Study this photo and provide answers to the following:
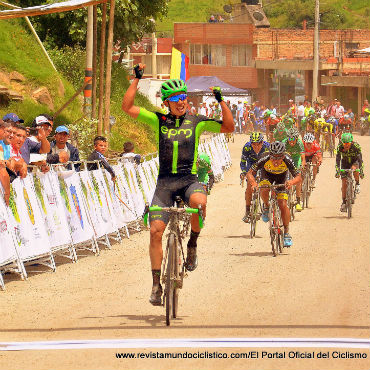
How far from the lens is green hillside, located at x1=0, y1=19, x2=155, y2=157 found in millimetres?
27781

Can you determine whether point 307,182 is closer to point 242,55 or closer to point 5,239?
point 5,239

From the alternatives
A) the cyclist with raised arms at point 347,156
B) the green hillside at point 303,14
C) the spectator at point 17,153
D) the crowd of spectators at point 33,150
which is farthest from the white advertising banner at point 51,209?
the green hillside at point 303,14

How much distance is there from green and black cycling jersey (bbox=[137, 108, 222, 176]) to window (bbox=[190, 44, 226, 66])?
3365 inches

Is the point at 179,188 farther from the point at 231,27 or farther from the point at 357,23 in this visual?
the point at 357,23

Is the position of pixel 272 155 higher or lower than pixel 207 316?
higher

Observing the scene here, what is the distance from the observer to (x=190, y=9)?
162000 millimetres

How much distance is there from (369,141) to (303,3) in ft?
286

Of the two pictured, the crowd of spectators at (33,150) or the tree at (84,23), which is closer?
the crowd of spectators at (33,150)

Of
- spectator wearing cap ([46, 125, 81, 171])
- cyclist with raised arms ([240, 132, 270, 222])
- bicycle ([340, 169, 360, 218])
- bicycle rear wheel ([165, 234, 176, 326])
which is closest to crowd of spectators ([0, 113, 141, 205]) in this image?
spectator wearing cap ([46, 125, 81, 171])

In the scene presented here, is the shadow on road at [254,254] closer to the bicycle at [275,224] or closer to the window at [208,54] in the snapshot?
the bicycle at [275,224]

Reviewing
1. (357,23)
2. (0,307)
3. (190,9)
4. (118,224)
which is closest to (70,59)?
(118,224)

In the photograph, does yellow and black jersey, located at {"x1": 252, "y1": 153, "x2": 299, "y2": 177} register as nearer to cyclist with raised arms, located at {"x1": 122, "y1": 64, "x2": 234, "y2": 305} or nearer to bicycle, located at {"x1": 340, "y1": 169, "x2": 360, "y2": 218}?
cyclist with raised arms, located at {"x1": 122, "y1": 64, "x2": 234, "y2": 305}

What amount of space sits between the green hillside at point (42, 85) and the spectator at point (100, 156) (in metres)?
7.29

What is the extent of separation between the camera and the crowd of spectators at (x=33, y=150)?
13203mm
